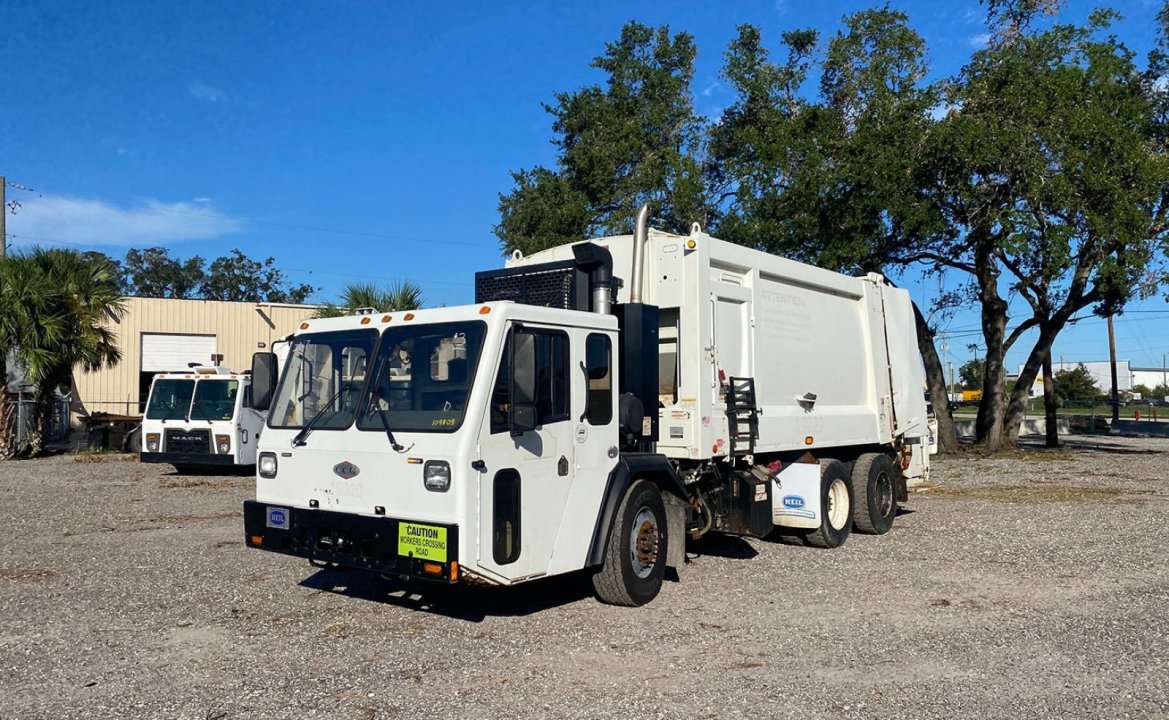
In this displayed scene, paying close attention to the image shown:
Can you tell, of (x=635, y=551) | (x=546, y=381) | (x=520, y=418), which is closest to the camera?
(x=520, y=418)

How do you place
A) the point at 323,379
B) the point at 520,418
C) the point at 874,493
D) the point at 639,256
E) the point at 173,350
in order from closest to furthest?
the point at 520,418, the point at 323,379, the point at 639,256, the point at 874,493, the point at 173,350

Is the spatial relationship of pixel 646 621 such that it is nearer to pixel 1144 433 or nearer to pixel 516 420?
pixel 516 420

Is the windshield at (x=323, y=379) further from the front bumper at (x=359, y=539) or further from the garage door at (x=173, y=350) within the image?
the garage door at (x=173, y=350)

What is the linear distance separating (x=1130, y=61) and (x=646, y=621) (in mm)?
23764

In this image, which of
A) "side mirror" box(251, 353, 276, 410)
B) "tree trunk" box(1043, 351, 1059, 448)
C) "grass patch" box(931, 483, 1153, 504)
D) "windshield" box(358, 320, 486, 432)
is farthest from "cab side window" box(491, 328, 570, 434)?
"tree trunk" box(1043, 351, 1059, 448)

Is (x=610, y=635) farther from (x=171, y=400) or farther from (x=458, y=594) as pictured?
(x=171, y=400)

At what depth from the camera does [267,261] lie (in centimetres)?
7269

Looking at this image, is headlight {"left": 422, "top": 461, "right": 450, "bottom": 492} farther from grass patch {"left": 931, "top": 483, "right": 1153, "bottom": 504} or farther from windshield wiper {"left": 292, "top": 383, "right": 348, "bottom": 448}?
grass patch {"left": 931, "top": 483, "right": 1153, "bottom": 504}

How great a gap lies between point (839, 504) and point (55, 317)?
21068 millimetres

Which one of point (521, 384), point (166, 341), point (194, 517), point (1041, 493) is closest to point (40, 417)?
point (166, 341)

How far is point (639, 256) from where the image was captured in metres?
8.14

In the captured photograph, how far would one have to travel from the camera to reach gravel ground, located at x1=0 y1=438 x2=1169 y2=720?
5406mm

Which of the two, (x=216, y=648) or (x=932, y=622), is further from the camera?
(x=932, y=622)

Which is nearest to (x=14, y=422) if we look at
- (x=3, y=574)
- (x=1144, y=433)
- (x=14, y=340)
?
(x=14, y=340)
